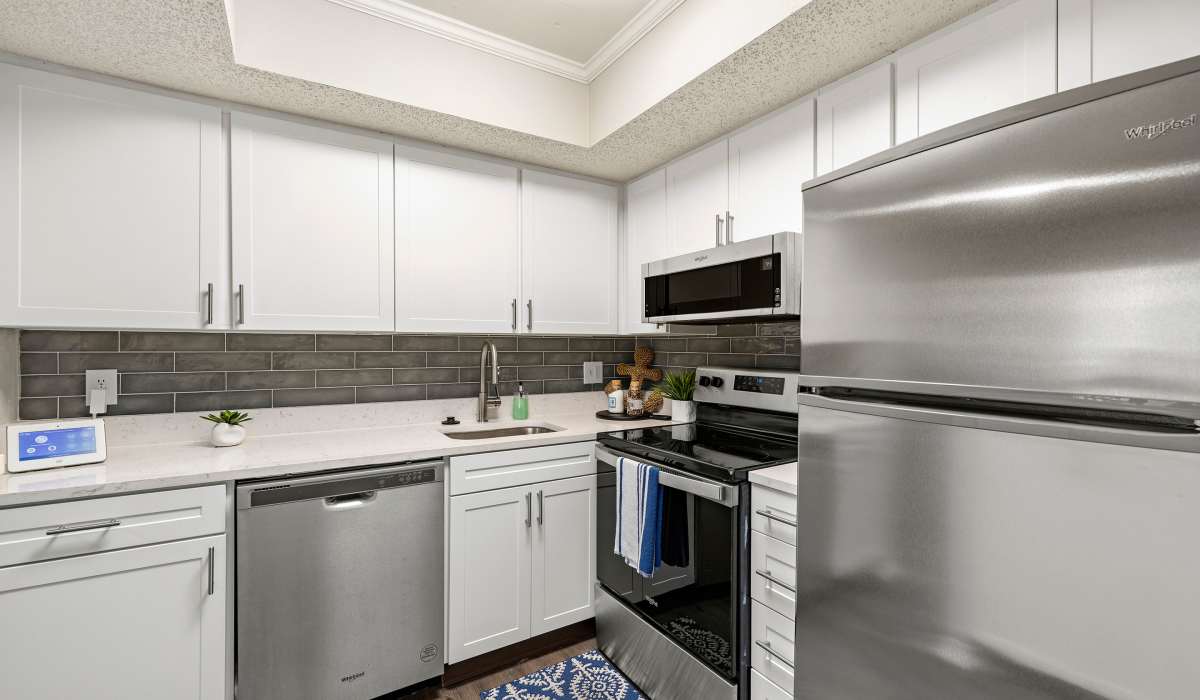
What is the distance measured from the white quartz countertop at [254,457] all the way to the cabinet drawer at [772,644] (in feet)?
3.26

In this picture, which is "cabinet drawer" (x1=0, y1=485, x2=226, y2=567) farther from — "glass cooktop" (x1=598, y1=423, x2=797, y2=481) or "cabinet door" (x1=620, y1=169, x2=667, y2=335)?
"cabinet door" (x1=620, y1=169, x2=667, y2=335)

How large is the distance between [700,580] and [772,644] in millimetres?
281

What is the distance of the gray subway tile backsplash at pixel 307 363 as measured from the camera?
6.09 ft

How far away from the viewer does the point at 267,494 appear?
1646mm

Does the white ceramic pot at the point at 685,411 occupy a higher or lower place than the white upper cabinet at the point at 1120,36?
lower

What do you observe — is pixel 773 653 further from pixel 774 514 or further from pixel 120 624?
pixel 120 624

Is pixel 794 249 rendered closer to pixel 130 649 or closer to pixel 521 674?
pixel 521 674

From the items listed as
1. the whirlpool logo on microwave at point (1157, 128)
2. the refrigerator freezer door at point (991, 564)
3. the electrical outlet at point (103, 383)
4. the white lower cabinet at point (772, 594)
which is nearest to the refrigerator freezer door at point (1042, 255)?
Result: the whirlpool logo on microwave at point (1157, 128)

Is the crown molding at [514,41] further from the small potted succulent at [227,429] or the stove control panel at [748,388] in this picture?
the small potted succulent at [227,429]

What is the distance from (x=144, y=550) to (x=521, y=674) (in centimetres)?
138

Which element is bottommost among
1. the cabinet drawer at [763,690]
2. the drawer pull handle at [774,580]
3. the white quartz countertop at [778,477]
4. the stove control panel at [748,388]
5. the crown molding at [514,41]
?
the cabinet drawer at [763,690]

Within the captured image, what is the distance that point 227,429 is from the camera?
1.94 metres

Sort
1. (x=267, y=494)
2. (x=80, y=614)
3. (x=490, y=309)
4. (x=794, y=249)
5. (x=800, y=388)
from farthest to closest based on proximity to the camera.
Result: (x=490, y=309) → (x=794, y=249) → (x=267, y=494) → (x=80, y=614) → (x=800, y=388)

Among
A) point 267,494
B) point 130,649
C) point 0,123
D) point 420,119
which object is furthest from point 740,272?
point 0,123
